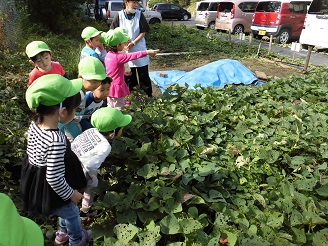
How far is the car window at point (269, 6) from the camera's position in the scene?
42.6 feet

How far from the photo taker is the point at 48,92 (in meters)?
1.80

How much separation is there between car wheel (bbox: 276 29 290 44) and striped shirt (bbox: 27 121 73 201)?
522 inches

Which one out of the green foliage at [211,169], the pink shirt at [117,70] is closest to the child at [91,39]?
the pink shirt at [117,70]

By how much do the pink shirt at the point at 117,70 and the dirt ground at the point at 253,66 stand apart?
430 centimetres

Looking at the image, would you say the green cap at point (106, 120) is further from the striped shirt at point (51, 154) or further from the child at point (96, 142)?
the striped shirt at point (51, 154)

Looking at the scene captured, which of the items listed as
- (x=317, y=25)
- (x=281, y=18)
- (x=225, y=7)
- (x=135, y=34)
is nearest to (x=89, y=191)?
(x=135, y=34)

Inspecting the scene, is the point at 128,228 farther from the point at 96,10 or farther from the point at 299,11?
the point at 96,10

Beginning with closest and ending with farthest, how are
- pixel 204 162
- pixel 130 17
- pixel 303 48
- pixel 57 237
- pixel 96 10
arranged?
pixel 57 237, pixel 204 162, pixel 130 17, pixel 303 48, pixel 96 10

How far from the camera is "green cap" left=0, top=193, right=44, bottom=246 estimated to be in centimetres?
68

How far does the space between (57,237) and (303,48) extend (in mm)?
12053

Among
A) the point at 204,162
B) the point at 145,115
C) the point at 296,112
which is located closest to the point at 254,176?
the point at 204,162

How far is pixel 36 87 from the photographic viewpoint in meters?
1.80

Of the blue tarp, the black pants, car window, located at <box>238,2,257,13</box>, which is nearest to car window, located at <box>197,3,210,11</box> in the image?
car window, located at <box>238,2,257,13</box>

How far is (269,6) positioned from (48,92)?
44.7ft
